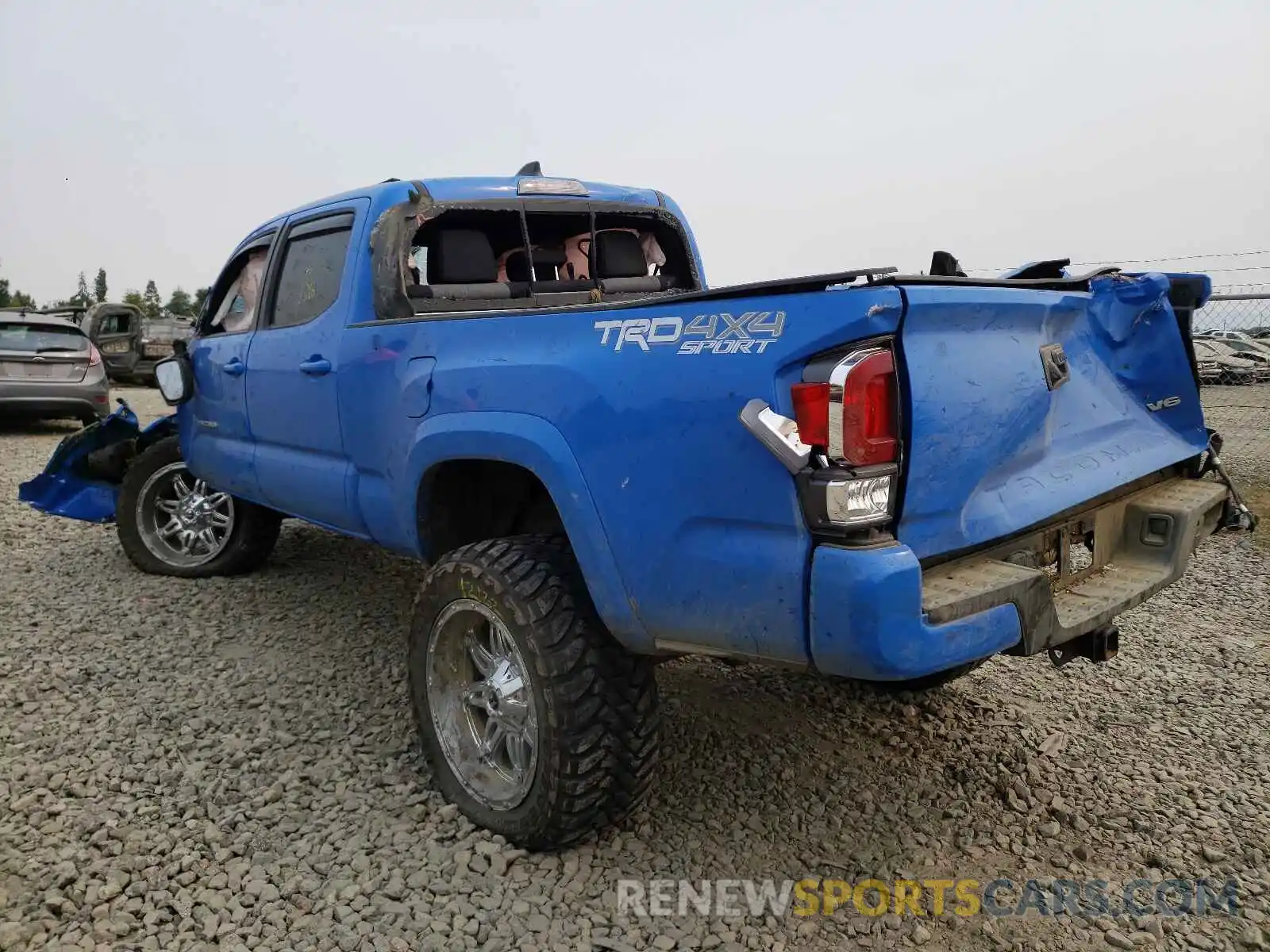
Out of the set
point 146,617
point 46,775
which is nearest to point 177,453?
point 146,617

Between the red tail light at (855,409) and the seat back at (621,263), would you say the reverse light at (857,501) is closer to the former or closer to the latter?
the red tail light at (855,409)

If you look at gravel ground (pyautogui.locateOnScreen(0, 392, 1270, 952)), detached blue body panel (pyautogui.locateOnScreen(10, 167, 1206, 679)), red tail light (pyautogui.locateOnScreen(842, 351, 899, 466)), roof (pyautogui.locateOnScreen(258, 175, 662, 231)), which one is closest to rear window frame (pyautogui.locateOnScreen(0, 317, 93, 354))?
gravel ground (pyautogui.locateOnScreen(0, 392, 1270, 952))

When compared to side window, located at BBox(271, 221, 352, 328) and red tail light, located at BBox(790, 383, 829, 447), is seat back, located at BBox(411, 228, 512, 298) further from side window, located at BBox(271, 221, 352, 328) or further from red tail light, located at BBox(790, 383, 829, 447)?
red tail light, located at BBox(790, 383, 829, 447)

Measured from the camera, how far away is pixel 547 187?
413 centimetres

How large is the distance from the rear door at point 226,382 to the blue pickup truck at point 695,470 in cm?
49

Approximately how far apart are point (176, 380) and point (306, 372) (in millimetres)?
1784

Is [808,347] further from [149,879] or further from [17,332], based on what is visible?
[17,332]

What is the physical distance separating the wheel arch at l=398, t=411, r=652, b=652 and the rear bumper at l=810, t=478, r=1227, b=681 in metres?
0.60

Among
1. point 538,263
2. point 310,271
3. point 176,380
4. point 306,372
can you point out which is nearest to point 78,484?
point 176,380

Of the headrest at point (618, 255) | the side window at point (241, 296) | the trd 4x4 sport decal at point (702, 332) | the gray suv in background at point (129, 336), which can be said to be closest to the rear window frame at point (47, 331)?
the gray suv in background at point (129, 336)

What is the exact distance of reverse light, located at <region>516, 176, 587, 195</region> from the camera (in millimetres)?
4078

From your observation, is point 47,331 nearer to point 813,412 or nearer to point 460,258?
point 460,258

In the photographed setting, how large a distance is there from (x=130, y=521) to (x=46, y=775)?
2.72 metres

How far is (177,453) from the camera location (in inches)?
221
